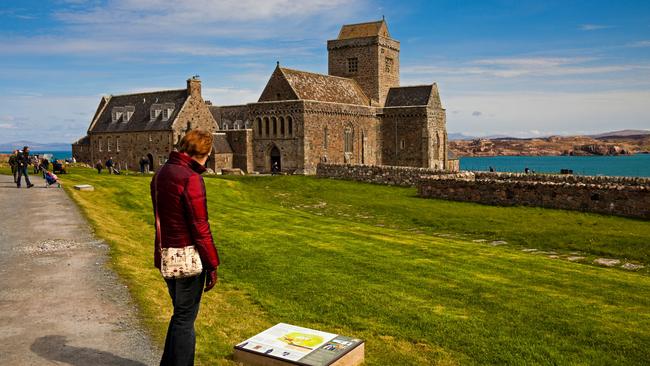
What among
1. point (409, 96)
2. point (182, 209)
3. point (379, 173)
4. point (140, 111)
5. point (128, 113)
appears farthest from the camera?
point (409, 96)

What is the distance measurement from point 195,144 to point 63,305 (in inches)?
171

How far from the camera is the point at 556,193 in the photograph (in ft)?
90.8

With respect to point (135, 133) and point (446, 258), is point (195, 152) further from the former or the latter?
point (135, 133)

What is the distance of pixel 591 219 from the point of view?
957 inches

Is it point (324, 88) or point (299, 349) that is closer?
point (299, 349)

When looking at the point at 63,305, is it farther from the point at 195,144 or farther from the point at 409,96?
the point at 409,96

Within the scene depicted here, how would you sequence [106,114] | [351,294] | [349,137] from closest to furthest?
[351,294] → [349,137] → [106,114]

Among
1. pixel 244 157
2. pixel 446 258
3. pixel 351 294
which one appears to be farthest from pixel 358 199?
pixel 244 157

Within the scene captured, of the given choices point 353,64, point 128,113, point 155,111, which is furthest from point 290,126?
point 128,113

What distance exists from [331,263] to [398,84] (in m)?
58.4

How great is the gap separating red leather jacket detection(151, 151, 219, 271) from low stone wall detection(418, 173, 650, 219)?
23477 mm

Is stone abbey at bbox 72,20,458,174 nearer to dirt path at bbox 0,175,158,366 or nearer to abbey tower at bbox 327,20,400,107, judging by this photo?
abbey tower at bbox 327,20,400,107

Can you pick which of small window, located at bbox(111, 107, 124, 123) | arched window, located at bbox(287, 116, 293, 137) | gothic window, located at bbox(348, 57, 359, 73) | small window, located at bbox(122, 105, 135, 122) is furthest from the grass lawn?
gothic window, located at bbox(348, 57, 359, 73)

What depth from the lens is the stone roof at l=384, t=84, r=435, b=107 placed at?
63.4 metres
